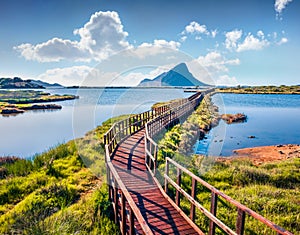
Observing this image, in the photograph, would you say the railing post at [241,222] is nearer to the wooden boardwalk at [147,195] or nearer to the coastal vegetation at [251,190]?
the wooden boardwalk at [147,195]

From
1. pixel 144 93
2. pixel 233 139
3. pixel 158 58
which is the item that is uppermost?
pixel 158 58

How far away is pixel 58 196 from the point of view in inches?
348

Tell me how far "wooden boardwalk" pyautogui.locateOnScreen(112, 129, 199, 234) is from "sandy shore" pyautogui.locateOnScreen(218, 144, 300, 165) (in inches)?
340

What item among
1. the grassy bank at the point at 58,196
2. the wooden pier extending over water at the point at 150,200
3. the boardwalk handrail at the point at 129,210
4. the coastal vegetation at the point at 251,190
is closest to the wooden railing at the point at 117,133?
the wooden pier extending over water at the point at 150,200

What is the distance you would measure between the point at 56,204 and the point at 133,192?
280 centimetres

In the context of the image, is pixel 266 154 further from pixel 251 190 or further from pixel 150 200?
pixel 150 200

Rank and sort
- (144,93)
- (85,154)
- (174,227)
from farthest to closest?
(144,93) < (85,154) < (174,227)

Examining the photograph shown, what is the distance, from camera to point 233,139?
26.2 meters

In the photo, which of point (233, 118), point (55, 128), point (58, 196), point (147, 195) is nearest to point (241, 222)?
point (147, 195)

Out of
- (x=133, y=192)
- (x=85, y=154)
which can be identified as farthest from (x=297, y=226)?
(x=85, y=154)

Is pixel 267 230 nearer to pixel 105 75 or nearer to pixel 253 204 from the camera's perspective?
pixel 253 204

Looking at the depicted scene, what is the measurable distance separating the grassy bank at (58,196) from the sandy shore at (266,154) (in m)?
10.0

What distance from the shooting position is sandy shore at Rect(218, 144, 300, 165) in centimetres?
1783

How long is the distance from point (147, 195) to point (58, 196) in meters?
3.51
